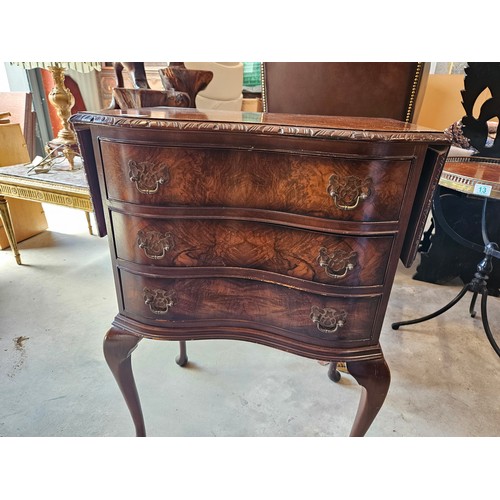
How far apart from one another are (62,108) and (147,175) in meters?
1.96

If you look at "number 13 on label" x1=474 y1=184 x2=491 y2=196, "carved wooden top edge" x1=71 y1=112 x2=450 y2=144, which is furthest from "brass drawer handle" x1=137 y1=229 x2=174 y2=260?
"number 13 on label" x1=474 y1=184 x2=491 y2=196

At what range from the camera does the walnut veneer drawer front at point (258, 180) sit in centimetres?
75

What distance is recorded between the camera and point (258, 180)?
82cm

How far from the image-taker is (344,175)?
2.46 feet

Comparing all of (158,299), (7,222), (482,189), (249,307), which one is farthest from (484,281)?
(7,222)

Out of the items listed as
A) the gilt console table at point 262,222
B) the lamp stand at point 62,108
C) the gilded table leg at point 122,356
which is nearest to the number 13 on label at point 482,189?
the gilt console table at point 262,222

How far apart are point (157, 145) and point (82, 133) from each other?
0.20 m

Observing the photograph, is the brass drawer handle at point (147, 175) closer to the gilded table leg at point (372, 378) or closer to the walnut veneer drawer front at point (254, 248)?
the walnut veneer drawer front at point (254, 248)

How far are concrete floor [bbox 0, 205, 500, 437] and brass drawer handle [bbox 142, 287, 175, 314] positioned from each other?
2.16 feet

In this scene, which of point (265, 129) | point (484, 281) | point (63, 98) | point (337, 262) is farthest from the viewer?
point (63, 98)

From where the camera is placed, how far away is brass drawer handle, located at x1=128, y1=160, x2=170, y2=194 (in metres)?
0.81

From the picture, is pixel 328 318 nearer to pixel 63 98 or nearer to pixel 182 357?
pixel 182 357
